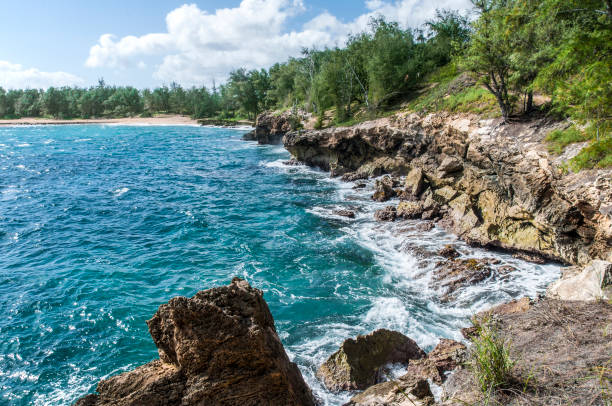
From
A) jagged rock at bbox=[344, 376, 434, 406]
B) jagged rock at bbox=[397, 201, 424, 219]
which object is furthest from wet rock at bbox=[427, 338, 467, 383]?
jagged rock at bbox=[397, 201, 424, 219]

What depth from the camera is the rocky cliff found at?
12562 mm

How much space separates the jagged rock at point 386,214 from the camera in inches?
783

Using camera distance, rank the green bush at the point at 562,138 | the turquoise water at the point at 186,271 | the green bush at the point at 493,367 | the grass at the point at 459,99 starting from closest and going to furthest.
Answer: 1. the green bush at the point at 493,367
2. the turquoise water at the point at 186,271
3. the green bush at the point at 562,138
4. the grass at the point at 459,99

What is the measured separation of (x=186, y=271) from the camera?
49.7 ft

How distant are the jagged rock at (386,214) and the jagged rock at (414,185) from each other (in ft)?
9.22

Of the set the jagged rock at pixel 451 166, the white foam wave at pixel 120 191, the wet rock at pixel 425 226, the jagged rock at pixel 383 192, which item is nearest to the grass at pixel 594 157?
the wet rock at pixel 425 226

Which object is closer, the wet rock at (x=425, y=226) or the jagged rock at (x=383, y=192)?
the wet rock at (x=425, y=226)

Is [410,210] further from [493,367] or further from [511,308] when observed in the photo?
[493,367]

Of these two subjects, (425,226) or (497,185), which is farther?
(425,226)

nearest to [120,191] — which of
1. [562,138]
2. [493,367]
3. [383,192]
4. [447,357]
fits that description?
[383,192]

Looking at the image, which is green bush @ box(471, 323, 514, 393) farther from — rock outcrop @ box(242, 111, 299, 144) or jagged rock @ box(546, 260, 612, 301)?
rock outcrop @ box(242, 111, 299, 144)

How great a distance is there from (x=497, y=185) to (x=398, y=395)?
1458cm

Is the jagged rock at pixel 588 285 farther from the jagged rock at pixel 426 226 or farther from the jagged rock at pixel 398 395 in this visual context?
the jagged rock at pixel 426 226

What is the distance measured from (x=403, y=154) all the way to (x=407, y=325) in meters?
19.7
